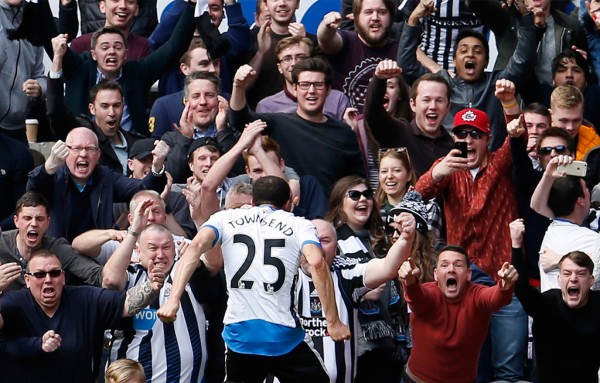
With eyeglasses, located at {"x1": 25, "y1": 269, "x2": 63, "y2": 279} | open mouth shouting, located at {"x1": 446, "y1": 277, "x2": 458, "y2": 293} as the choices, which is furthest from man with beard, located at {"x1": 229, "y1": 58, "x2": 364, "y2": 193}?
eyeglasses, located at {"x1": 25, "y1": 269, "x2": 63, "y2": 279}

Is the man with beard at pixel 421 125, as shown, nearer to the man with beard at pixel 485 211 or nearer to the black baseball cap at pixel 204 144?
the man with beard at pixel 485 211

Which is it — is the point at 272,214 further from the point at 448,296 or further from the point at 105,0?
the point at 105,0

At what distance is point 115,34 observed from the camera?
14156mm

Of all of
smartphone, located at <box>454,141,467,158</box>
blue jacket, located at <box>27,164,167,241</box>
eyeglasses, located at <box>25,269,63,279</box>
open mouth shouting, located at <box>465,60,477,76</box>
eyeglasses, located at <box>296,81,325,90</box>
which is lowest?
eyeglasses, located at <box>25,269,63,279</box>

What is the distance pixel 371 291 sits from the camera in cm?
1170

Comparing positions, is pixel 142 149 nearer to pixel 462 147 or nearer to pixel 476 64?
pixel 462 147

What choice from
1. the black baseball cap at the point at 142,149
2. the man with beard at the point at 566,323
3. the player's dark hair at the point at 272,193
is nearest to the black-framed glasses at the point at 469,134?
the man with beard at the point at 566,323

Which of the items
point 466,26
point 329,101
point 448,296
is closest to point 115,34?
point 329,101

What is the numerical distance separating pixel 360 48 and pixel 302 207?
2449 mm

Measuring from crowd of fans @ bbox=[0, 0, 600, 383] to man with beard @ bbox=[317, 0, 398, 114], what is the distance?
19 mm

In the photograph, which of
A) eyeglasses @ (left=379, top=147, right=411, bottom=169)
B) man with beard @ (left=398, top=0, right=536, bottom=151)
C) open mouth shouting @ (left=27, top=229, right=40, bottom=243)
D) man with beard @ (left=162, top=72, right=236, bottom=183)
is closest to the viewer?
open mouth shouting @ (left=27, top=229, right=40, bottom=243)

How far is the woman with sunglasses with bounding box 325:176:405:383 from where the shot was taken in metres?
11.7

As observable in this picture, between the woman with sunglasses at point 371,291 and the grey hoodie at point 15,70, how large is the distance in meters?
3.58

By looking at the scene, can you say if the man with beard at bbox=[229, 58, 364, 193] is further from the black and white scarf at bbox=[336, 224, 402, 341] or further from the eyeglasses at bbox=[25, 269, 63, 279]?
the eyeglasses at bbox=[25, 269, 63, 279]
